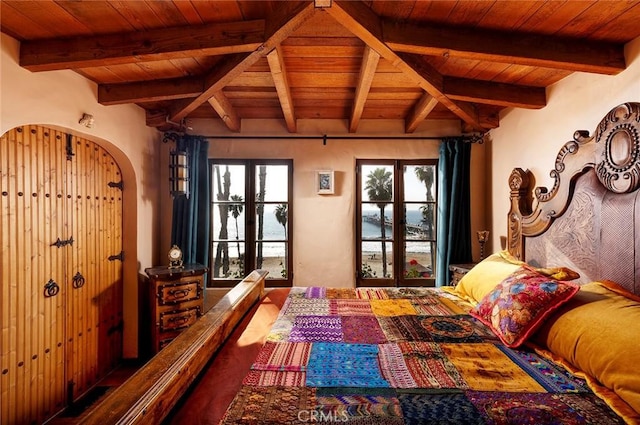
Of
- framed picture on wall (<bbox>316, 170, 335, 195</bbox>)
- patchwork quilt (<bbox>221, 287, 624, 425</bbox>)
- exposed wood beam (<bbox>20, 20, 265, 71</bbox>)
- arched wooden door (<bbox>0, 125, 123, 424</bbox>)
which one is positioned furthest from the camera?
framed picture on wall (<bbox>316, 170, 335, 195</bbox>)

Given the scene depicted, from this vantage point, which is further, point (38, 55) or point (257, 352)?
point (38, 55)

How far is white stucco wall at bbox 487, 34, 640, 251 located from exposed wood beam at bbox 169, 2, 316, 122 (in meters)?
1.82

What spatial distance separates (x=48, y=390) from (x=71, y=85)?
2.12m

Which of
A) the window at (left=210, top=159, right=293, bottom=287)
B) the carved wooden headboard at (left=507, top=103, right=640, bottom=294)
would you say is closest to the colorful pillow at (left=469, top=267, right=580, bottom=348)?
the carved wooden headboard at (left=507, top=103, right=640, bottom=294)

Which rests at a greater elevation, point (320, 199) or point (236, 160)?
point (236, 160)

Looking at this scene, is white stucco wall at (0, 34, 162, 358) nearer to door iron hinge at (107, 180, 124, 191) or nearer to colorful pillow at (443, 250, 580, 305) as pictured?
door iron hinge at (107, 180, 124, 191)

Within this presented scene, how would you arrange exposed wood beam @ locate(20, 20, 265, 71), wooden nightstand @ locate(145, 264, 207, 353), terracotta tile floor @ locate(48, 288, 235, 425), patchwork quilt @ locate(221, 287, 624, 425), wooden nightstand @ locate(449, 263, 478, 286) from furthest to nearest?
wooden nightstand @ locate(449, 263, 478, 286)
wooden nightstand @ locate(145, 264, 207, 353)
terracotta tile floor @ locate(48, 288, 235, 425)
exposed wood beam @ locate(20, 20, 265, 71)
patchwork quilt @ locate(221, 287, 624, 425)

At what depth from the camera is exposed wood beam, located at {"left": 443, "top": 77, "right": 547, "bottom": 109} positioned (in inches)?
93.2

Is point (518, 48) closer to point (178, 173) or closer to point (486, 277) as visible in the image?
point (486, 277)

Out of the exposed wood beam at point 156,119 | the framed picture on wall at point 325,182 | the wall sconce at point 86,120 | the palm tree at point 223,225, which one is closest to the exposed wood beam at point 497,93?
the framed picture on wall at point 325,182

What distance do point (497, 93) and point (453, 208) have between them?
1.23 meters

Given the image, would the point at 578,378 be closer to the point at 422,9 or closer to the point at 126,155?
the point at 422,9

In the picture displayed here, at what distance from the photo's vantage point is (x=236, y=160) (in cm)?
345

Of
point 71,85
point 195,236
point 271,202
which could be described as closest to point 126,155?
point 71,85
